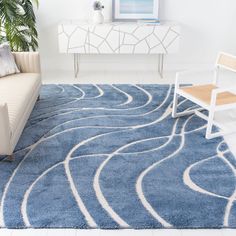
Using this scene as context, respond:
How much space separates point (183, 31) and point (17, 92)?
8.93 ft

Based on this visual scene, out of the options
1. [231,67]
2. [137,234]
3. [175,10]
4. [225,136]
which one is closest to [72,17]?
[175,10]

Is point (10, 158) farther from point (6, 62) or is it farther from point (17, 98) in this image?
point (6, 62)

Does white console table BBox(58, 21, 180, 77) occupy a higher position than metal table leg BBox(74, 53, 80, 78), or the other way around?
white console table BBox(58, 21, 180, 77)

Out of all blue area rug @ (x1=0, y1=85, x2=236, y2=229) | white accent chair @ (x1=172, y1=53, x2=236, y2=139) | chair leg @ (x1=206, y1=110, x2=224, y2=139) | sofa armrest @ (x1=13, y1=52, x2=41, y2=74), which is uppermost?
→ sofa armrest @ (x1=13, y1=52, x2=41, y2=74)

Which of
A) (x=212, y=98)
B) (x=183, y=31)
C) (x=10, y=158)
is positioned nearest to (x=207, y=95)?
(x=212, y=98)

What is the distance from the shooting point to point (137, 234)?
2.14 meters

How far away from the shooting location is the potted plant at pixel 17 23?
4188 millimetres

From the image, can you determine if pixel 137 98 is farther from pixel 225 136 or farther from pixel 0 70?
pixel 0 70

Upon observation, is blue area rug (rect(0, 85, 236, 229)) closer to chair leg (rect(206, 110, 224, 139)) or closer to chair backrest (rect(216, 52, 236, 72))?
chair leg (rect(206, 110, 224, 139))

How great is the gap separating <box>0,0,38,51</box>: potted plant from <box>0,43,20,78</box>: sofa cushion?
1.95ft

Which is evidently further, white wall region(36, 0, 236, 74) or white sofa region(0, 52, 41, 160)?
white wall region(36, 0, 236, 74)

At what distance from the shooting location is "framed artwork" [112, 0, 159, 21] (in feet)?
15.8

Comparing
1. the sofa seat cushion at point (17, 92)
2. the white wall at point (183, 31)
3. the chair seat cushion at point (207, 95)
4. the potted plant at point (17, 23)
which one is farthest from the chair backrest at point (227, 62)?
the potted plant at point (17, 23)

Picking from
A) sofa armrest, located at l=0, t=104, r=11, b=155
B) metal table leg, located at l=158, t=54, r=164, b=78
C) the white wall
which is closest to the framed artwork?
the white wall
